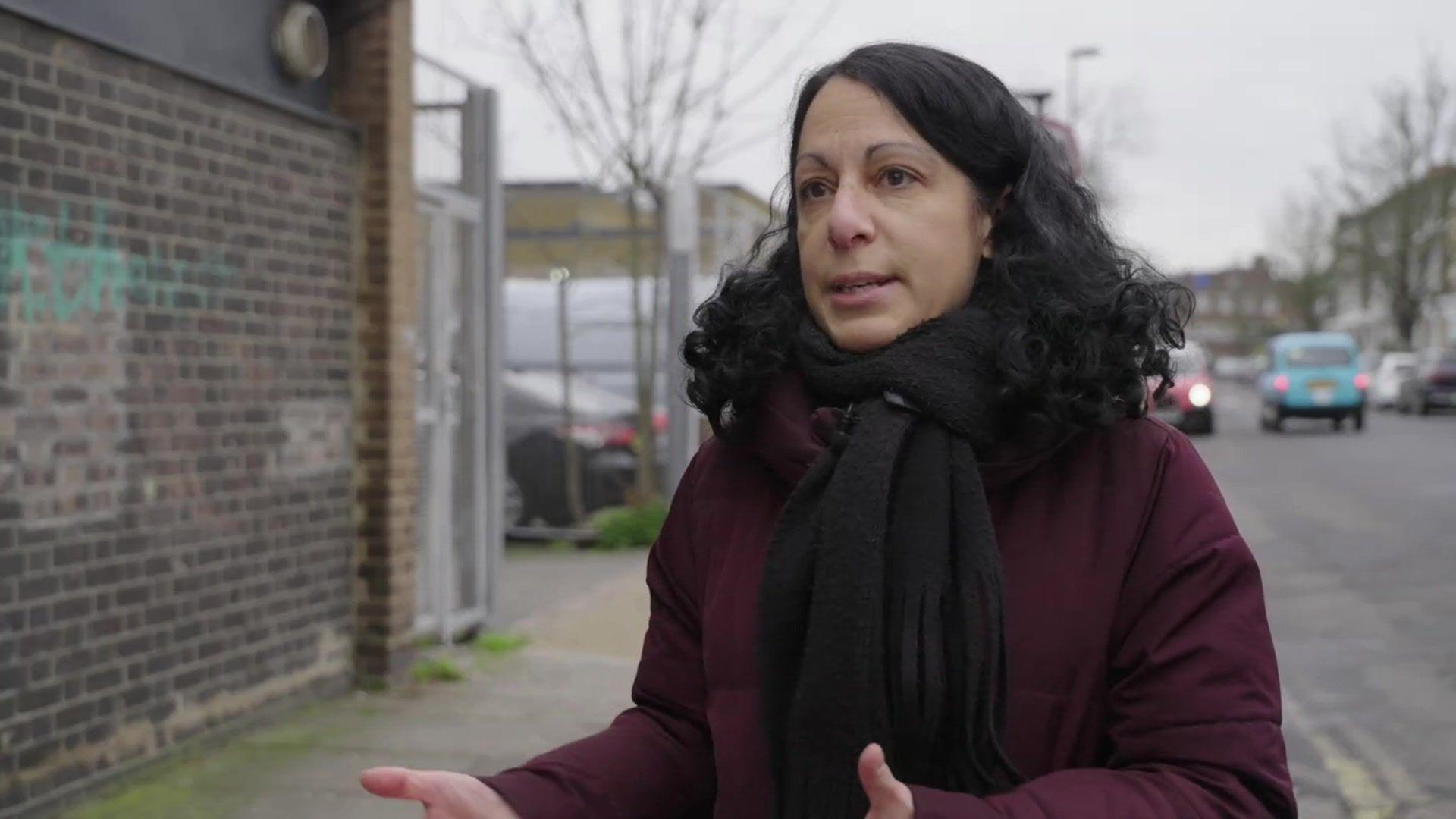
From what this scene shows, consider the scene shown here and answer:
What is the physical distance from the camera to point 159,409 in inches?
217

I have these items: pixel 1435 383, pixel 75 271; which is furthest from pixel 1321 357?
pixel 75 271

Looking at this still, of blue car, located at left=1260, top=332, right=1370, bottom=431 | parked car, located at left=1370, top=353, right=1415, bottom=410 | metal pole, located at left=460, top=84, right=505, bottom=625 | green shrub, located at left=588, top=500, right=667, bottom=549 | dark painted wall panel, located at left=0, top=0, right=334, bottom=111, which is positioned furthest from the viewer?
parked car, located at left=1370, top=353, right=1415, bottom=410

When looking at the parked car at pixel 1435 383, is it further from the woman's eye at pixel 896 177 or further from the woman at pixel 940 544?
the woman's eye at pixel 896 177

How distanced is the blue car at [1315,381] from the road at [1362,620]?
26.5 feet

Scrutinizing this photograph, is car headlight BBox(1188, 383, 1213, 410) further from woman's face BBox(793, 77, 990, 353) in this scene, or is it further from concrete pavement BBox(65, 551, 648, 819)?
woman's face BBox(793, 77, 990, 353)

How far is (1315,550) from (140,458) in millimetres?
9699

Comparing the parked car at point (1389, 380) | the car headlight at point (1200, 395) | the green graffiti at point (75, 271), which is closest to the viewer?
the green graffiti at point (75, 271)

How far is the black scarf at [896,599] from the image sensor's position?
1753 mm

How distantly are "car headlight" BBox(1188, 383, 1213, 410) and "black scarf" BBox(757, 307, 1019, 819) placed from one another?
27275 mm

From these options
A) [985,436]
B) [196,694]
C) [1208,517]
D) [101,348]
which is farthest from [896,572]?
[196,694]

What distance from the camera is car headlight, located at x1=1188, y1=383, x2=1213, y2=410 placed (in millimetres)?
28156

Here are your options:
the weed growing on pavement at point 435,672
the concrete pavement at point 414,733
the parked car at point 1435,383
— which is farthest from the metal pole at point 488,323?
the parked car at point 1435,383

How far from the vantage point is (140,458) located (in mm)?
5414

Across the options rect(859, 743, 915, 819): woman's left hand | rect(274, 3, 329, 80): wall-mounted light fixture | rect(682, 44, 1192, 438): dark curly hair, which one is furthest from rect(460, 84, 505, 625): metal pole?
rect(859, 743, 915, 819): woman's left hand
